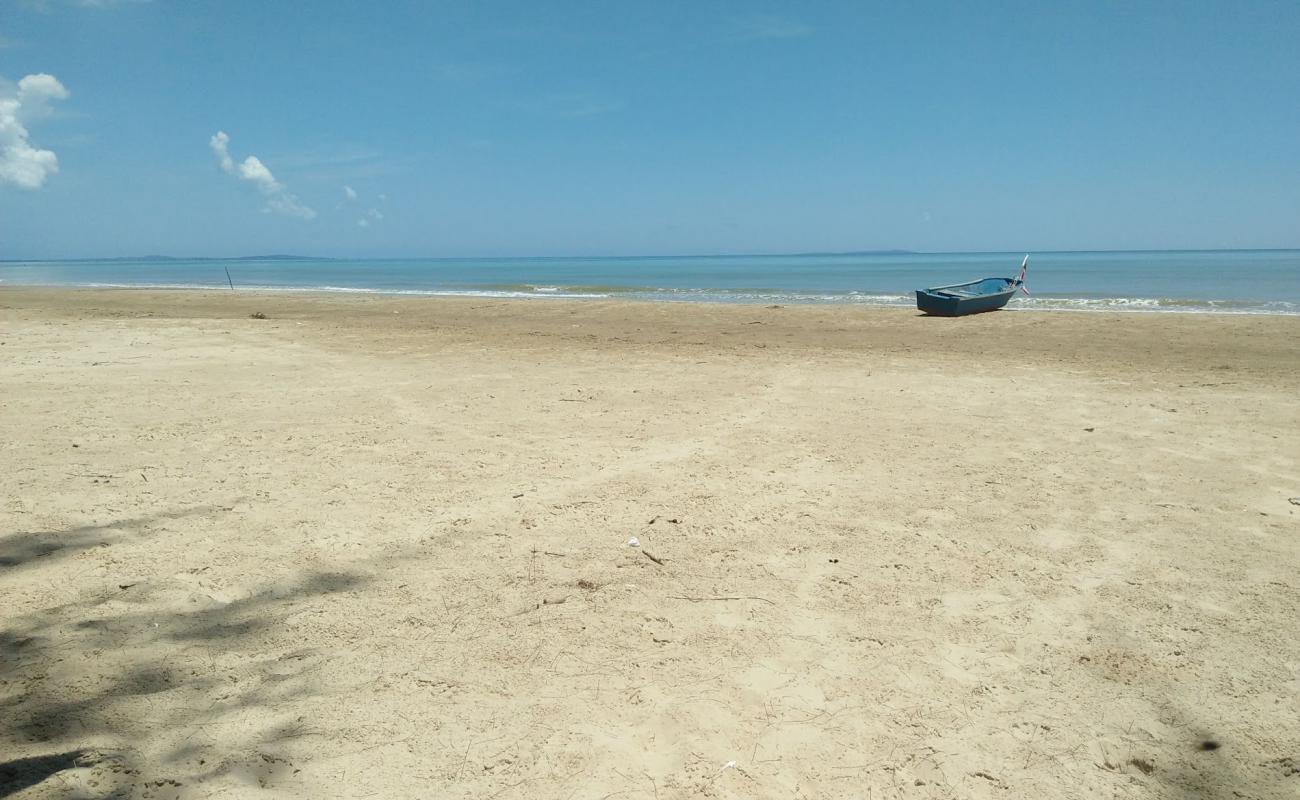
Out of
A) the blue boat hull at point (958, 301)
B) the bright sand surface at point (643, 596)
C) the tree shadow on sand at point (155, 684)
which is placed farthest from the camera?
the blue boat hull at point (958, 301)

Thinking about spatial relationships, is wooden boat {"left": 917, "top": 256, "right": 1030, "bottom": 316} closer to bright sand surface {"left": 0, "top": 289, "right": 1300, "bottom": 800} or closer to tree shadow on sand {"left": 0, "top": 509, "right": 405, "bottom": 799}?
bright sand surface {"left": 0, "top": 289, "right": 1300, "bottom": 800}

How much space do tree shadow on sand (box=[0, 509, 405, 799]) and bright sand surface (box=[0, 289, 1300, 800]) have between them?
0.01 metres

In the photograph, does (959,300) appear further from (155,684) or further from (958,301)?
(155,684)

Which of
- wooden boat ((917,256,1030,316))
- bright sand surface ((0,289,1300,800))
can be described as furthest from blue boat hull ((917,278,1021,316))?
bright sand surface ((0,289,1300,800))

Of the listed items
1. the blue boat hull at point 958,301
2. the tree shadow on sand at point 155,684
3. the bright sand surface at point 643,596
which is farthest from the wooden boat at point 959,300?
the tree shadow on sand at point 155,684

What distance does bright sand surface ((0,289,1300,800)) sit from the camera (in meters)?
2.53

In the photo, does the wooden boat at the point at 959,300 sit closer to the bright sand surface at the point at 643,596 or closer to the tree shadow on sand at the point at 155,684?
the bright sand surface at the point at 643,596

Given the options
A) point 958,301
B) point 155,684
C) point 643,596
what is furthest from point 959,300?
→ point 155,684

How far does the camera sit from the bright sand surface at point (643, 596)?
2.53 metres

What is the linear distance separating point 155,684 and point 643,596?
6.60 feet

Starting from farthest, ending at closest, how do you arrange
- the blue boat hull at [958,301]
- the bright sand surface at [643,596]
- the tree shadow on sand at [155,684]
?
the blue boat hull at [958,301]
the bright sand surface at [643,596]
the tree shadow on sand at [155,684]

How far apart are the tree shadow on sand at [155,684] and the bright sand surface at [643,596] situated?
13 millimetres

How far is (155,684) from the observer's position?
9.31 ft

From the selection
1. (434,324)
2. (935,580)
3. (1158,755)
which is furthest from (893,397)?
(434,324)
